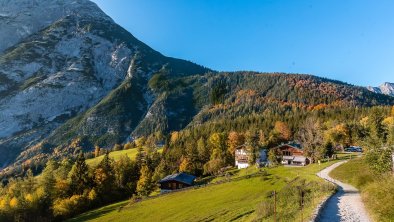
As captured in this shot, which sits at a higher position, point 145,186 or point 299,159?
point 299,159

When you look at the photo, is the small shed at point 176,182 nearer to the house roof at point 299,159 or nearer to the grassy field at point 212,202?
the grassy field at point 212,202

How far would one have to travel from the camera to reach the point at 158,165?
144 metres

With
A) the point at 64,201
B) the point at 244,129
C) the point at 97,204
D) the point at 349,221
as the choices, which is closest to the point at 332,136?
the point at 244,129

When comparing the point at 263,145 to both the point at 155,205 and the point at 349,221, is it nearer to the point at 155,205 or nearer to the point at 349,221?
the point at 155,205

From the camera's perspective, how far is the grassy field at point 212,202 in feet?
195

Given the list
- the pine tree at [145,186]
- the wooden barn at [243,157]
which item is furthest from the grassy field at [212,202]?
the wooden barn at [243,157]

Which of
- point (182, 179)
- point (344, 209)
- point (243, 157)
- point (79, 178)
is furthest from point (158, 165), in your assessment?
point (344, 209)

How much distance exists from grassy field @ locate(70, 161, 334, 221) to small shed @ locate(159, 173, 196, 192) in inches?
621

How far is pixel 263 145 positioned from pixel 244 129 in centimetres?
3838

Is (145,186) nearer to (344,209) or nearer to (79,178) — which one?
(79,178)

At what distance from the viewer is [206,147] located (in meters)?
154

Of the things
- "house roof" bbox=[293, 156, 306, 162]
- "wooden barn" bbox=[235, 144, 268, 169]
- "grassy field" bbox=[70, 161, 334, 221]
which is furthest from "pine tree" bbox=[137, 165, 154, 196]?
"house roof" bbox=[293, 156, 306, 162]

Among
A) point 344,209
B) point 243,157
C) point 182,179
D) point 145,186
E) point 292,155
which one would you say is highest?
point 344,209

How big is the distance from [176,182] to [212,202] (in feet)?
137
